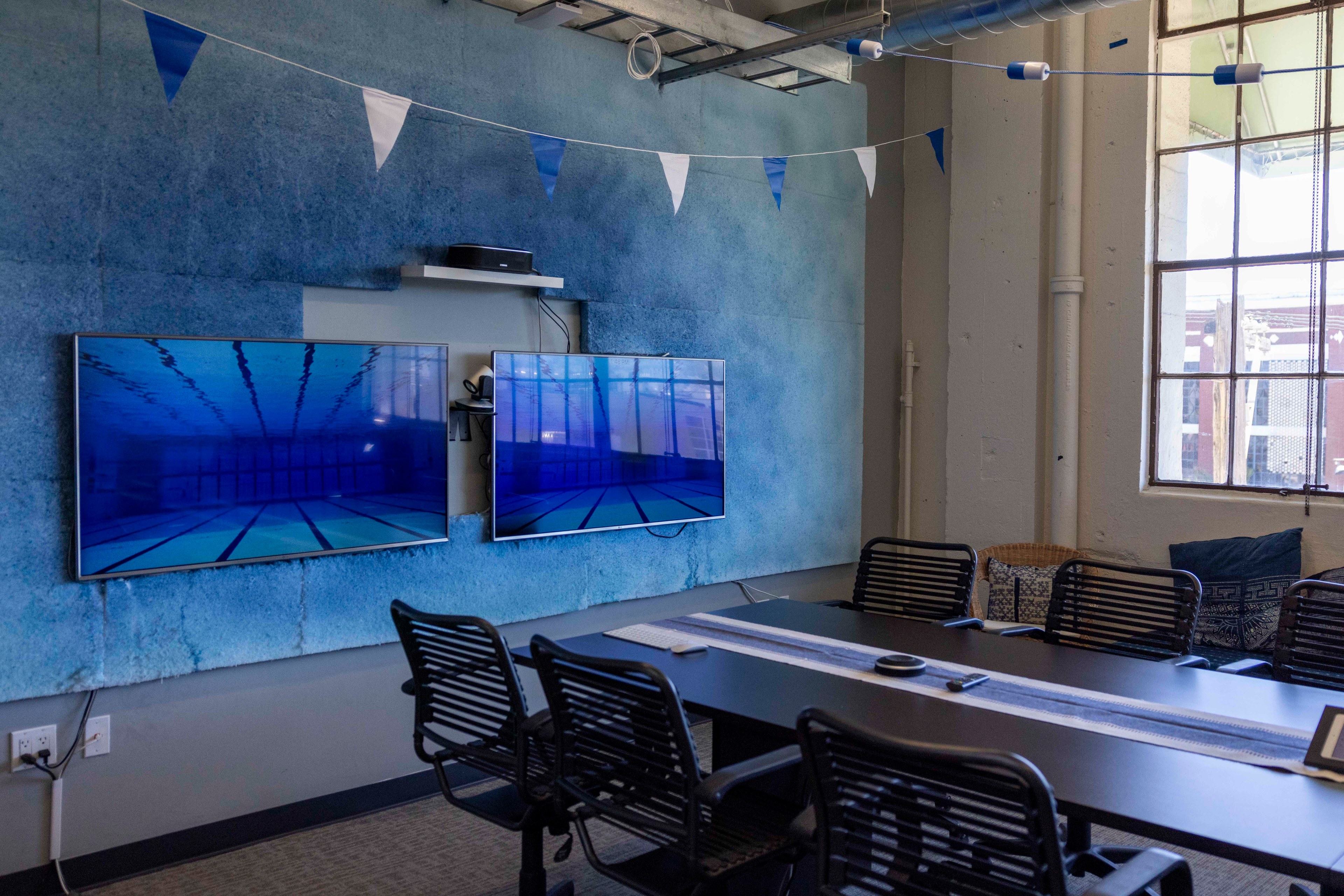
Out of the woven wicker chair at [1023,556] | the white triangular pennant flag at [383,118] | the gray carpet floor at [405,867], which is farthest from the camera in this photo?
the woven wicker chair at [1023,556]

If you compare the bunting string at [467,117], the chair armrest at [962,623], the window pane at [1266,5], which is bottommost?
the chair armrest at [962,623]

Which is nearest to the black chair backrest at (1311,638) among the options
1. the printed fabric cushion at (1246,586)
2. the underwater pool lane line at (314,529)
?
the printed fabric cushion at (1246,586)

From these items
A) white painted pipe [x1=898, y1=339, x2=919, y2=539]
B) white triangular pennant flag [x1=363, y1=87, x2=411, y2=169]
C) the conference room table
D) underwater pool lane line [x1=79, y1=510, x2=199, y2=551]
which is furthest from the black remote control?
white painted pipe [x1=898, y1=339, x2=919, y2=539]

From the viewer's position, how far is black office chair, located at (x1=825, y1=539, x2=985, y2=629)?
378 cm

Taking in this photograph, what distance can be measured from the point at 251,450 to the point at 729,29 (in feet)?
7.30

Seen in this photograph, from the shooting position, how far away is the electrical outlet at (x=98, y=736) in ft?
10.1

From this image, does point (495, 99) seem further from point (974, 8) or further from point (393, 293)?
point (974, 8)

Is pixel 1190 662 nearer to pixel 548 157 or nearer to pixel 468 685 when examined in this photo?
pixel 468 685

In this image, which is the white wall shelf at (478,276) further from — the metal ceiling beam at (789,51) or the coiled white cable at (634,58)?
the metal ceiling beam at (789,51)

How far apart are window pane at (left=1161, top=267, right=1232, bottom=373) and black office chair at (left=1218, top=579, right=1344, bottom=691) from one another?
6.59 feet

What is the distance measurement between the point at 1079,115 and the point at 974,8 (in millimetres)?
1114

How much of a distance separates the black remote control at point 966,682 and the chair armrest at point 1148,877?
2.29 feet

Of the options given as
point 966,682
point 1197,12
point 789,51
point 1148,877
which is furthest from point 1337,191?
point 1148,877

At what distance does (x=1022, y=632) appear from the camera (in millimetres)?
3547
